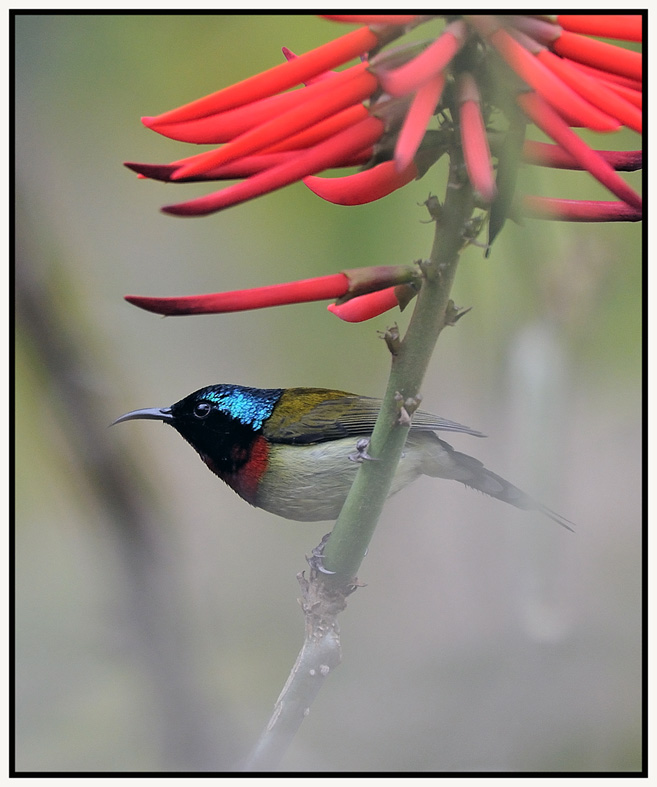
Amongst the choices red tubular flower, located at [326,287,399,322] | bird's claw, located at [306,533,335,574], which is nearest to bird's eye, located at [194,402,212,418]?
bird's claw, located at [306,533,335,574]

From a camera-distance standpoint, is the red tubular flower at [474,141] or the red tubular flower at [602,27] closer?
the red tubular flower at [474,141]

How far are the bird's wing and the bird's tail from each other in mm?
32

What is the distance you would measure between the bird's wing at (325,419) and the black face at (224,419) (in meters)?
0.02

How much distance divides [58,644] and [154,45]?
2.12 ft

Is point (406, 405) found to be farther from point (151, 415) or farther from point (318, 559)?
point (151, 415)

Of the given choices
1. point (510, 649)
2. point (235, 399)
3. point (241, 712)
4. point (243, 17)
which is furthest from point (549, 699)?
point (243, 17)

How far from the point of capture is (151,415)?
777 millimetres

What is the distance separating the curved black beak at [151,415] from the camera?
72cm

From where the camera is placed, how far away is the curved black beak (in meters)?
0.72

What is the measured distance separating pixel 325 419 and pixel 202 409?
6.0 inches

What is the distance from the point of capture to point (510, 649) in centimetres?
68

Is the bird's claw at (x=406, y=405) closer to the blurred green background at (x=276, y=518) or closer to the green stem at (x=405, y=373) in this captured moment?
the green stem at (x=405, y=373)

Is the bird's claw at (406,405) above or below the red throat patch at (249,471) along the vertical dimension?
above

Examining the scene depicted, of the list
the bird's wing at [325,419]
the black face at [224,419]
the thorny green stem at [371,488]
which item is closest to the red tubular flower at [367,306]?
the thorny green stem at [371,488]
